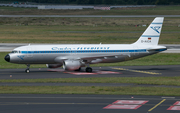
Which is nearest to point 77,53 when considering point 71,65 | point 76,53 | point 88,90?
point 76,53

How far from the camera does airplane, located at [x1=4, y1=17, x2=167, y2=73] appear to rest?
44700 millimetres

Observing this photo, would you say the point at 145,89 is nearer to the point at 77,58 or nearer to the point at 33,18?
the point at 77,58

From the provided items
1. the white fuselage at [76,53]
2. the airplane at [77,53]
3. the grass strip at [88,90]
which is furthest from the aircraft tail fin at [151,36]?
the grass strip at [88,90]

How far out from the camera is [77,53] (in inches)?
1810

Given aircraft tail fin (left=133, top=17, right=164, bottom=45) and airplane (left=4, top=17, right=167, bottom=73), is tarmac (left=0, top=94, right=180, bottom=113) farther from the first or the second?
aircraft tail fin (left=133, top=17, right=164, bottom=45)

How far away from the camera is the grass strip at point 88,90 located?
31016mm

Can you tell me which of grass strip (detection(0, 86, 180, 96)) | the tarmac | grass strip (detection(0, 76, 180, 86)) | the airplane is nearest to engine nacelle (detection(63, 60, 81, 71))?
the airplane

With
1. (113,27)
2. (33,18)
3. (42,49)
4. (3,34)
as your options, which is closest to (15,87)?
(42,49)

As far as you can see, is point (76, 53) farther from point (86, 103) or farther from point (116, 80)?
point (86, 103)

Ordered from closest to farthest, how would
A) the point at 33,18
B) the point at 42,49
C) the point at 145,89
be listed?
1. the point at 145,89
2. the point at 42,49
3. the point at 33,18

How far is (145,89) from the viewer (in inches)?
1288

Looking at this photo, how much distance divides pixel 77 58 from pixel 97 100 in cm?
1879

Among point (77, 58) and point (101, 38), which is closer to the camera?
point (77, 58)

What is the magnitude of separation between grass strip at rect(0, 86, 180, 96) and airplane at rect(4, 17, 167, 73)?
1068 centimetres
